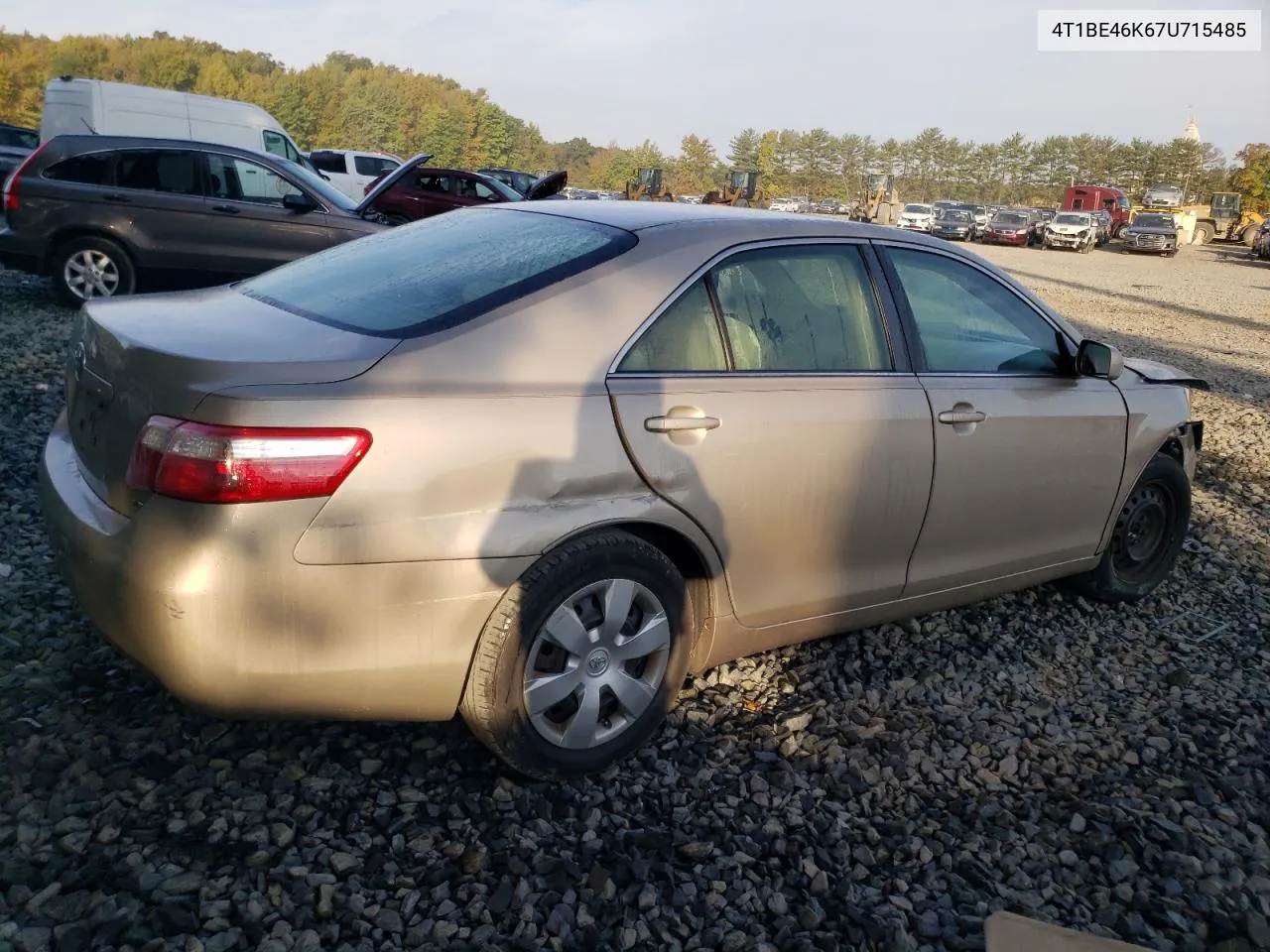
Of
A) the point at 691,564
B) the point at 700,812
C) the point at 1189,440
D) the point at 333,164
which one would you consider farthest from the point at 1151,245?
the point at 700,812

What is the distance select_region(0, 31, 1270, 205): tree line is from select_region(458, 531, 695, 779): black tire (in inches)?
3187

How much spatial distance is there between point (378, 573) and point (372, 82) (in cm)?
10932

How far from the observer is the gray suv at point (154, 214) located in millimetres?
8570

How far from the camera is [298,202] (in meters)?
9.23

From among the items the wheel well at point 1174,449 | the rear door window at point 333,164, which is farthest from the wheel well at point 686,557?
the rear door window at point 333,164

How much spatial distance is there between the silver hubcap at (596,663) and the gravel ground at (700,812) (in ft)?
0.64

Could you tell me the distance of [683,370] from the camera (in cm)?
285

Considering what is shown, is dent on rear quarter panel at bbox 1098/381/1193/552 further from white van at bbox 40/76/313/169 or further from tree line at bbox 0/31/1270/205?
tree line at bbox 0/31/1270/205

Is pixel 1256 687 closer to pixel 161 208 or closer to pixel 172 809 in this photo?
pixel 172 809

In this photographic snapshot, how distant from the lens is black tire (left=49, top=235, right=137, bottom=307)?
28.6 feet

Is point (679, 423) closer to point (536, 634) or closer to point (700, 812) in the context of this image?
Result: point (536, 634)


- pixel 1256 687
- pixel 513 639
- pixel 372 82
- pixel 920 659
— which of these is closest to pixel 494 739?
pixel 513 639

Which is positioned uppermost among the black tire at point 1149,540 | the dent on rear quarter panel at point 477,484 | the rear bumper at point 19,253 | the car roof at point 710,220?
the car roof at point 710,220

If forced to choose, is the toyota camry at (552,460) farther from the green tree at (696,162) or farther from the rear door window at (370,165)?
the green tree at (696,162)
